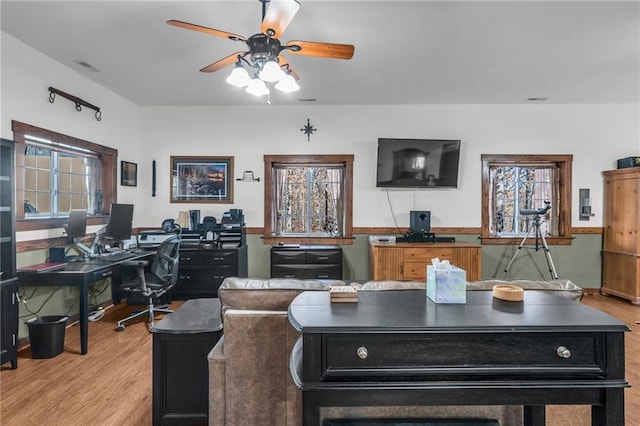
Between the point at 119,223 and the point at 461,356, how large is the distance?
158 inches

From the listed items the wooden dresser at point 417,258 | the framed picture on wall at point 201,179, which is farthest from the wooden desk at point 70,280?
the wooden dresser at point 417,258

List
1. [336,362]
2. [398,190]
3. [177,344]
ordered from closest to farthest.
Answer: [336,362] < [177,344] < [398,190]

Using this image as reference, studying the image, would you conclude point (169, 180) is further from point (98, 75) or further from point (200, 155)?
point (98, 75)

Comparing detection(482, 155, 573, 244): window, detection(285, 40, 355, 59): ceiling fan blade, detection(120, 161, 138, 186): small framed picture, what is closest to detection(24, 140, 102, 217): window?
detection(120, 161, 138, 186): small framed picture

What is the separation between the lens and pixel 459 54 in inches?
135

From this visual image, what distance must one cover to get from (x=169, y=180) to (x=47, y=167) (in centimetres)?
168

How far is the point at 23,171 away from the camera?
3.29 meters

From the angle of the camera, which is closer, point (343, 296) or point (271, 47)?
point (343, 296)

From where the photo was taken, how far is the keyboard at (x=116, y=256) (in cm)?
367

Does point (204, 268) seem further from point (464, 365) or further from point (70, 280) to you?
point (464, 365)

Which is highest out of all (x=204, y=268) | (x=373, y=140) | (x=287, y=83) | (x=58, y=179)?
(x=373, y=140)

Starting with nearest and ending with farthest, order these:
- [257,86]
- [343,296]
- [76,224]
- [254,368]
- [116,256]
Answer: [343,296], [254,368], [257,86], [76,224], [116,256]

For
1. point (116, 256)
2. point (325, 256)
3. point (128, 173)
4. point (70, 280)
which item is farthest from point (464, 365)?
point (128, 173)

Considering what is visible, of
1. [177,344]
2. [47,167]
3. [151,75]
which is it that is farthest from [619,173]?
[47,167]
